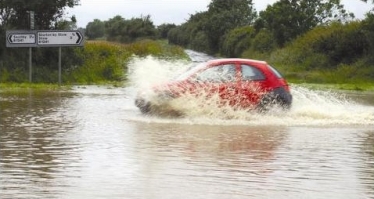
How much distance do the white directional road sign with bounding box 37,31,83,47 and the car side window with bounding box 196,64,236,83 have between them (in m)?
15.4

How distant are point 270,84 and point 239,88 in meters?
0.77

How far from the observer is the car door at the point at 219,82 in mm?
15688

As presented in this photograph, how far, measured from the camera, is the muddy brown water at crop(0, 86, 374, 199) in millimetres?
7738

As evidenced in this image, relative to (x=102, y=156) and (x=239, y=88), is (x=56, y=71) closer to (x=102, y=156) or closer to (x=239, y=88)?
(x=239, y=88)

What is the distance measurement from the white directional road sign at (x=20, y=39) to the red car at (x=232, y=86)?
50.9ft

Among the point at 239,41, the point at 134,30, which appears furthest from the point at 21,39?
the point at 134,30

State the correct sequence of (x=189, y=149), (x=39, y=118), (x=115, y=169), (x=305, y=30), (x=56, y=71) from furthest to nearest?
(x=305, y=30), (x=56, y=71), (x=39, y=118), (x=189, y=149), (x=115, y=169)

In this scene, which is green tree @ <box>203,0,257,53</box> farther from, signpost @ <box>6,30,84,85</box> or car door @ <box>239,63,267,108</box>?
car door @ <box>239,63,267,108</box>

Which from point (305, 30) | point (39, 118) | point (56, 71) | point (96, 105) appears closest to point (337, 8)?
point (305, 30)

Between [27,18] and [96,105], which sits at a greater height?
[27,18]

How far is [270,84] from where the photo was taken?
16.1m

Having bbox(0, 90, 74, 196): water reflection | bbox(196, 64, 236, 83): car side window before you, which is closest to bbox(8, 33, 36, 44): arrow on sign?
bbox(0, 90, 74, 196): water reflection

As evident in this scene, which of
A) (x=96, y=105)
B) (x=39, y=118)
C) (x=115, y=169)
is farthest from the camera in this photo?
(x=96, y=105)

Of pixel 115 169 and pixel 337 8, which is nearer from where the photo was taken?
pixel 115 169
